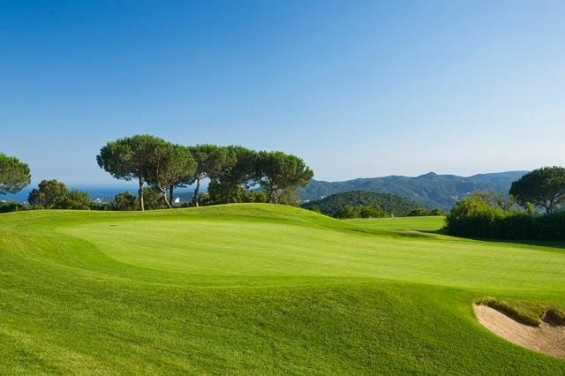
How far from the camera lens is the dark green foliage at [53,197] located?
71562 millimetres

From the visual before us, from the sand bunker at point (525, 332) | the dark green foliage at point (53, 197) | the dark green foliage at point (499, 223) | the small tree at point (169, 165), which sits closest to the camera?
the sand bunker at point (525, 332)

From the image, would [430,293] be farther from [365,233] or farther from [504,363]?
[365,233]

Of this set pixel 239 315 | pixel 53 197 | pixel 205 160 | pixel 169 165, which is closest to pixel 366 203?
pixel 205 160

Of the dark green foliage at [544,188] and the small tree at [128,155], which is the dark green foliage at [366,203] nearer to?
the dark green foliage at [544,188]

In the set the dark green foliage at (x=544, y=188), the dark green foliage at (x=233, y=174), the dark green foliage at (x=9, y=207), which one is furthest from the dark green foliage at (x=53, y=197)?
the dark green foliage at (x=544, y=188)

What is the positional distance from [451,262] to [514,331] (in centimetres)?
845

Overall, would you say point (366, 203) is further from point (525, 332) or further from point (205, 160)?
point (525, 332)

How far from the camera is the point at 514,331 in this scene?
10156 millimetres

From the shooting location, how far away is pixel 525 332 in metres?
10.3

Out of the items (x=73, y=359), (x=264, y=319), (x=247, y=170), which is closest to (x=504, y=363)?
(x=264, y=319)

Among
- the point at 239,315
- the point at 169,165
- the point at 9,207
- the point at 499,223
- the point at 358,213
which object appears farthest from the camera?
the point at 358,213

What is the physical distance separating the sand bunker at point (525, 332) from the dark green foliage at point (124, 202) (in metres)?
74.4

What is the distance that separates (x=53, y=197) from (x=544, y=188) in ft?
279

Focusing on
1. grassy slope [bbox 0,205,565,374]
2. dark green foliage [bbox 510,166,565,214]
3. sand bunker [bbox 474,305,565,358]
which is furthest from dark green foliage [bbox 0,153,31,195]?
dark green foliage [bbox 510,166,565,214]
